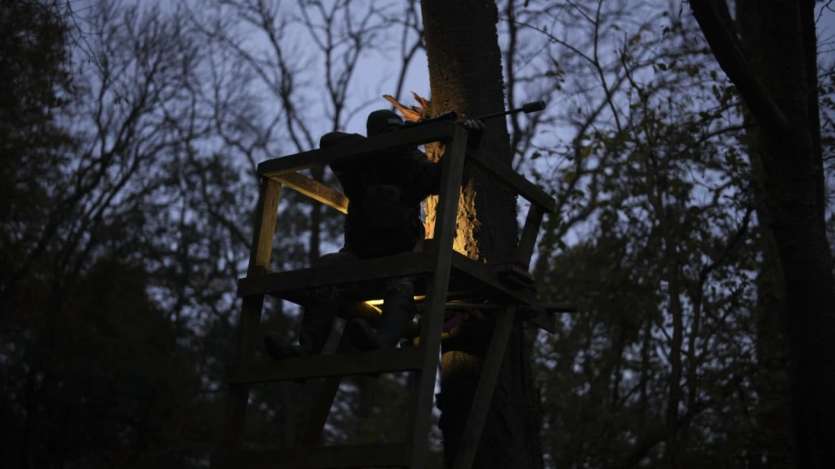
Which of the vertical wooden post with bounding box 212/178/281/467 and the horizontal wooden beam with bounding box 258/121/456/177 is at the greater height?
the horizontal wooden beam with bounding box 258/121/456/177

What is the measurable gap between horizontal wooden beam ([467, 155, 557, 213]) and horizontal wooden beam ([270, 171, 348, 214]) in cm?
82

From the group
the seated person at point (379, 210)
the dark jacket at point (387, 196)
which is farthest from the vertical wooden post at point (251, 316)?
the dark jacket at point (387, 196)

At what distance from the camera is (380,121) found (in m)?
4.59

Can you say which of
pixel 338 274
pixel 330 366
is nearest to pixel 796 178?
pixel 338 274

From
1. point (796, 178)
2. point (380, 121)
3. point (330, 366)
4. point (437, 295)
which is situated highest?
point (796, 178)

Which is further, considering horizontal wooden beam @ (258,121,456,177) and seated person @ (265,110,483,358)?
seated person @ (265,110,483,358)

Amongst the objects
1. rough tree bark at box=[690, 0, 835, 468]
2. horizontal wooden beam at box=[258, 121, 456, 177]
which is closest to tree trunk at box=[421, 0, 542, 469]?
horizontal wooden beam at box=[258, 121, 456, 177]

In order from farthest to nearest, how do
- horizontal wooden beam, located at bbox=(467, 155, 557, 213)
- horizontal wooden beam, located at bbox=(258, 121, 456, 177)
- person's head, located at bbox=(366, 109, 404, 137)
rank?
person's head, located at bbox=(366, 109, 404, 137), horizontal wooden beam, located at bbox=(467, 155, 557, 213), horizontal wooden beam, located at bbox=(258, 121, 456, 177)

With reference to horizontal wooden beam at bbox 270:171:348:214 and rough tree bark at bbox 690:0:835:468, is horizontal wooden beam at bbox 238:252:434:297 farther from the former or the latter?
rough tree bark at bbox 690:0:835:468

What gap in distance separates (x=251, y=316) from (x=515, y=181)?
1.38m

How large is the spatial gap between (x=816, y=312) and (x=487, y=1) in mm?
2594

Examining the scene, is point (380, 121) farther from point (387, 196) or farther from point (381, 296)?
point (381, 296)

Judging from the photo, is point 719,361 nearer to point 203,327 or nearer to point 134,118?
point 134,118

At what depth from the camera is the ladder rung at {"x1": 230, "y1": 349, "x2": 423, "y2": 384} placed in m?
3.75
